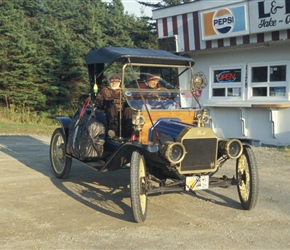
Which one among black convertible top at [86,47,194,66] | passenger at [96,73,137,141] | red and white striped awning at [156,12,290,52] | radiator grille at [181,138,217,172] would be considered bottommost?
radiator grille at [181,138,217,172]

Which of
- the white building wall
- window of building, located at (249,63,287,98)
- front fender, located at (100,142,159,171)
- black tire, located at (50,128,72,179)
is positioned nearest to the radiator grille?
front fender, located at (100,142,159,171)

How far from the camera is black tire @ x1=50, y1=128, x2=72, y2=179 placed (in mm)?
7896

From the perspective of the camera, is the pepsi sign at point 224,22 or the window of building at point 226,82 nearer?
the pepsi sign at point 224,22

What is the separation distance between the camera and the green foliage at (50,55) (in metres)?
26.4

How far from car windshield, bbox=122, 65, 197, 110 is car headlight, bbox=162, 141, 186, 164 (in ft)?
3.33

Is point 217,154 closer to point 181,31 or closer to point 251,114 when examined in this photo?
point 251,114

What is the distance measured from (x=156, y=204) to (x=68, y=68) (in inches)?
929

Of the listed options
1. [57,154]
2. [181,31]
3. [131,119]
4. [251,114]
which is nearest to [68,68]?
[181,31]

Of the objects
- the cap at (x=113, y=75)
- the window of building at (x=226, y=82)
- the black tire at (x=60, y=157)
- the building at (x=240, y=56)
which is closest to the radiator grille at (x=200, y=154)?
the cap at (x=113, y=75)

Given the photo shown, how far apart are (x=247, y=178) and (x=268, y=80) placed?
7444mm

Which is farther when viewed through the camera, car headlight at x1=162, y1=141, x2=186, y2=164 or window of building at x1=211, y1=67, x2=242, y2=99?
window of building at x1=211, y1=67, x2=242, y2=99

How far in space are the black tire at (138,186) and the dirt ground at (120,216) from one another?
0.16 metres

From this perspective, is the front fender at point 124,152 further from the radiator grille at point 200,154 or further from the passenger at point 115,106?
the radiator grille at point 200,154

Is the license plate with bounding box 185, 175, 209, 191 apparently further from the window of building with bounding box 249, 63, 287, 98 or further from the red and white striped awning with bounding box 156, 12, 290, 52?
the red and white striped awning with bounding box 156, 12, 290, 52
